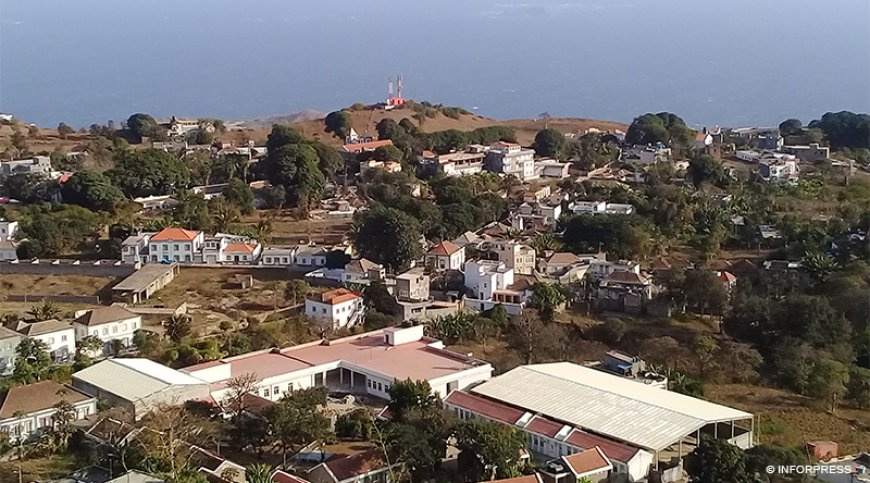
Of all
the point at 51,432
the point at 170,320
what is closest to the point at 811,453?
the point at 51,432

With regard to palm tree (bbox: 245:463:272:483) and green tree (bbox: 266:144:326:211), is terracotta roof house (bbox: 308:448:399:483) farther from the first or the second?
green tree (bbox: 266:144:326:211)

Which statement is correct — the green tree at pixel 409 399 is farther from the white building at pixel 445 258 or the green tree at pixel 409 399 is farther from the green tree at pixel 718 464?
the white building at pixel 445 258

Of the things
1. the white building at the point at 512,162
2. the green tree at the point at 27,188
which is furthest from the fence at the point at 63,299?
the white building at the point at 512,162

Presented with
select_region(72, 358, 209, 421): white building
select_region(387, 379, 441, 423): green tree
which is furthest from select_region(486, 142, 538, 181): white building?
select_region(387, 379, 441, 423): green tree

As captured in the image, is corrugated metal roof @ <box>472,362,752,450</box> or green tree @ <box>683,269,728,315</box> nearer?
corrugated metal roof @ <box>472,362,752,450</box>

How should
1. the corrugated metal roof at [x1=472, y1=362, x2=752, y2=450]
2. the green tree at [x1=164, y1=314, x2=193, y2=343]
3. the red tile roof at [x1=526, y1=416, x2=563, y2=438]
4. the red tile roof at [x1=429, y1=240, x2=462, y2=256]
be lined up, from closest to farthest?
the corrugated metal roof at [x1=472, y1=362, x2=752, y2=450] < the red tile roof at [x1=526, y1=416, x2=563, y2=438] < the green tree at [x1=164, y1=314, x2=193, y2=343] < the red tile roof at [x1=429, y1=240, x2=462, y2=256]

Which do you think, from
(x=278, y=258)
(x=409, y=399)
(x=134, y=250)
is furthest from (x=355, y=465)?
(x=134, y=250)

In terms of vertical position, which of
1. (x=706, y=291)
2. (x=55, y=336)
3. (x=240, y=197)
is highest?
(x=240, y=197)

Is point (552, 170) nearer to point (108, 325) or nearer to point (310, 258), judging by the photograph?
point (310, 258)
